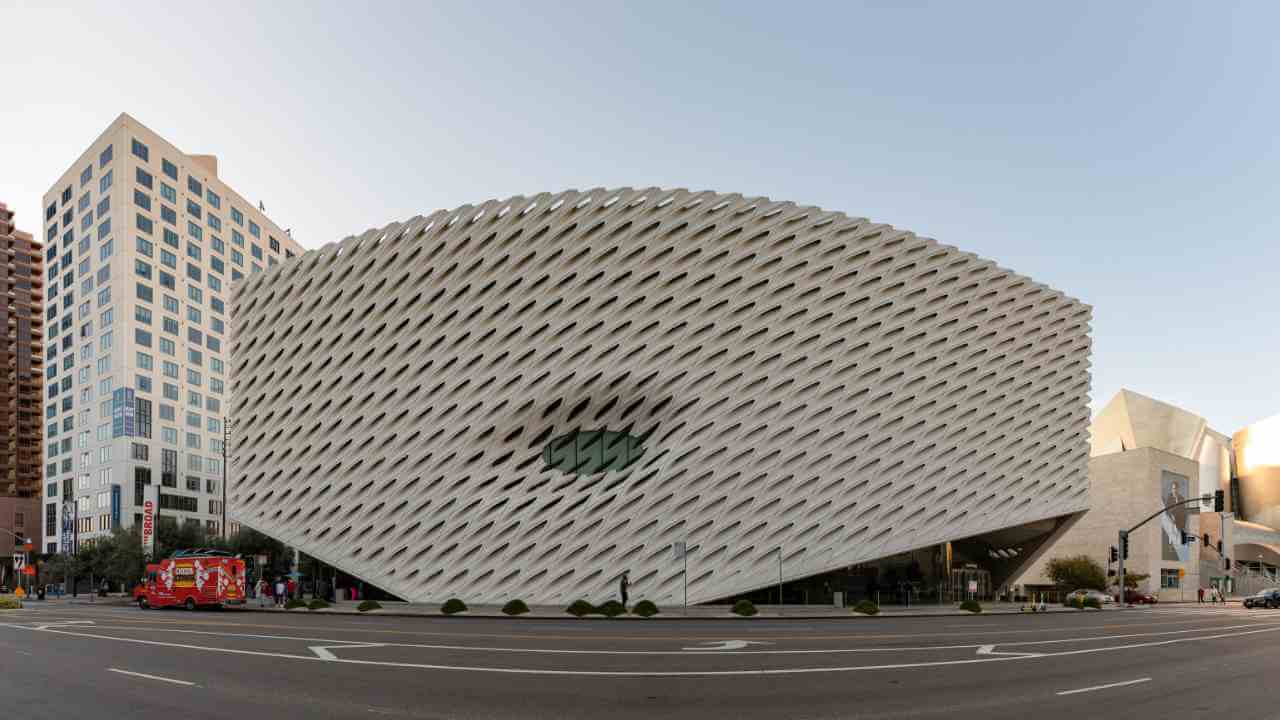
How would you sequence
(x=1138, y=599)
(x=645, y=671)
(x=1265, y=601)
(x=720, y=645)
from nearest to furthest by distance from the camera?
(x=645, y=671) → (x=720, y=645) → (x=1265, y=601) → (x=1138, y=599)

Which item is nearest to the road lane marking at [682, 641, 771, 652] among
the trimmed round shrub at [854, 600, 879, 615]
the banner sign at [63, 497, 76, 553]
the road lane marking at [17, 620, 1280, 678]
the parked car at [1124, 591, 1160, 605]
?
the road lane marking at [17, 620, 1280, 678]

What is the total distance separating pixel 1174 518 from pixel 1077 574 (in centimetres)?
2491

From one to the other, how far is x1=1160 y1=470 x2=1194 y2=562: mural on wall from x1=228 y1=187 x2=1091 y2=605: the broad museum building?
4649 cm

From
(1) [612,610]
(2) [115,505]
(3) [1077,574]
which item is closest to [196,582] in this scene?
(1) [612,610]

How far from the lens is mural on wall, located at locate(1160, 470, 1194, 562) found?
85.2 m

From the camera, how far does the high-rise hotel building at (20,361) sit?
134 metres

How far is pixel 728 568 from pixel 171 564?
27.7 m

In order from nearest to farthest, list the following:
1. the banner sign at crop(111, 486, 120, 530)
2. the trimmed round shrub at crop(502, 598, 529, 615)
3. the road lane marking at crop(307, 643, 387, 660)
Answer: the road lane marking at crop(307, 643, 387, 660)
the trimmed round shrub at crop(502, 598, 529, 615)
the banner sign at crop(111, 486, 120, 530)

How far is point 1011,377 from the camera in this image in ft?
173

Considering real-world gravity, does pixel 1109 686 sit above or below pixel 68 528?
above

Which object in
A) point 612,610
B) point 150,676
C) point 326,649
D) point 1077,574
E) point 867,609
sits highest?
point 150,676

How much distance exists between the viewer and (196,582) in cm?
4247

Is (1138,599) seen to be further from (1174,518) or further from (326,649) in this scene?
(326,649)

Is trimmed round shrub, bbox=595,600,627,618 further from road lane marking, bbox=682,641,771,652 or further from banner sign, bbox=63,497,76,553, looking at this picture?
banner sign, bbox=63,497,76,553
